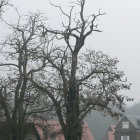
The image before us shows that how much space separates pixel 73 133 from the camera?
24922 mm

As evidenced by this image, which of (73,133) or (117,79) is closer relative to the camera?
(73,133)

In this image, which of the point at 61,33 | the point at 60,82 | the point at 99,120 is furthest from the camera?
the point at 99,120

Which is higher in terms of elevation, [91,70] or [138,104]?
[138,104]

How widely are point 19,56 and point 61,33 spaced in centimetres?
735

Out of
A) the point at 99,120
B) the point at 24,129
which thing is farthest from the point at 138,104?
the point at 24,129

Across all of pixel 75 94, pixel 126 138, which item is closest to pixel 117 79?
pixel 75 94

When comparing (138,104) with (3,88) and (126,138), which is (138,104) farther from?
(3,88)

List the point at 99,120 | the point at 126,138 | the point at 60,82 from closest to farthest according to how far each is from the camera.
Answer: the point at 60,82
the point at 126,138
the point at 99,120

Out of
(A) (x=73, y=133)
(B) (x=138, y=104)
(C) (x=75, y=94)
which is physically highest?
(B) (x=138, y=104)

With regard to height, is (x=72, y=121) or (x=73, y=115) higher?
(x=73, y=115)

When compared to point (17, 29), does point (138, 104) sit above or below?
above

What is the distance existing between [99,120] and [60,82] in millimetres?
80612

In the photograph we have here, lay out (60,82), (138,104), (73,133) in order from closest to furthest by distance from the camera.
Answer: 1. (73,133)
2. (60,82)
3. (138,104)

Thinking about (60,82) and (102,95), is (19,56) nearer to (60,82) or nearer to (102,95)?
(60,82)
